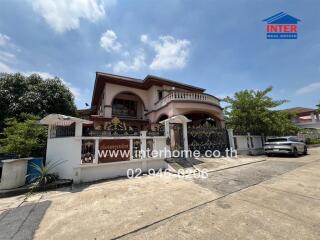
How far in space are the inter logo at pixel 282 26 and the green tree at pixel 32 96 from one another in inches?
611

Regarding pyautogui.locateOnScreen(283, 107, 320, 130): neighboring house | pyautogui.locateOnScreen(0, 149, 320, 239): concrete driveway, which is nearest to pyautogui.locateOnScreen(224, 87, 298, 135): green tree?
pyautogui.locateOnScreen(0, 149, 320, 239): concrete driveway

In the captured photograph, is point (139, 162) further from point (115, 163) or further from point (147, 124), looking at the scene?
point (147, 124)

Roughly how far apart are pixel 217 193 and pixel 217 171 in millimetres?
3069

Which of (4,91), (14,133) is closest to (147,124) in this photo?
(14,133)

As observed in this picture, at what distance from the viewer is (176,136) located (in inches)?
372

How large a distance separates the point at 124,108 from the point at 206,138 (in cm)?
927

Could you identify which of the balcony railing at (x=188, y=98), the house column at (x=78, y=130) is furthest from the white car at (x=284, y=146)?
the house column at (x=78, y=130)

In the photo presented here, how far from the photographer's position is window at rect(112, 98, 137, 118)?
1607 cm

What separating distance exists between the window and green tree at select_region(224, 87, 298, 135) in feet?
30.6

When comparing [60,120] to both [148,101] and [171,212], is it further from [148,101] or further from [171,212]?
[148,101]

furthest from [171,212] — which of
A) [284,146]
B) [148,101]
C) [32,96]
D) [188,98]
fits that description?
[148,101]

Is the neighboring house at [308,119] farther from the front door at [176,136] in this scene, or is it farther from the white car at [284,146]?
the front door at [176,136]

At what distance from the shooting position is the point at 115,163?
22.5ft

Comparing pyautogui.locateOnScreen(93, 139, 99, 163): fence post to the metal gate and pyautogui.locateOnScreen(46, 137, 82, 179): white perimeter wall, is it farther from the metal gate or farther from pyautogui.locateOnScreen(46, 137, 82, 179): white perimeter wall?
the metal gate
